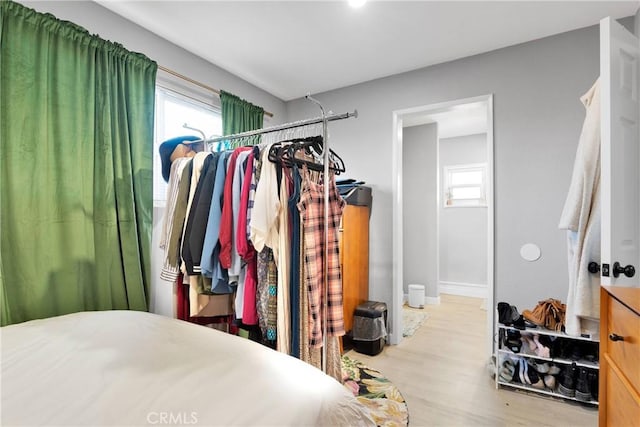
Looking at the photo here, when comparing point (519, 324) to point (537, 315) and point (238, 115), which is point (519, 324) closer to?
point (537, 315)

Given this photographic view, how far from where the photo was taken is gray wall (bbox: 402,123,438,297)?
4.60 metres

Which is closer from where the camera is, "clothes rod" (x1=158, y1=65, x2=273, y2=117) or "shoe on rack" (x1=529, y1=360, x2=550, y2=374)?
"shoe on rack" (x1=529, y1=360, x2=550, y2=374)

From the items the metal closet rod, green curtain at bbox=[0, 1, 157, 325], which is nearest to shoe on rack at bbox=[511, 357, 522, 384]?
the metal closet rod

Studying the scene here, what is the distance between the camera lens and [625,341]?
3.12 ft

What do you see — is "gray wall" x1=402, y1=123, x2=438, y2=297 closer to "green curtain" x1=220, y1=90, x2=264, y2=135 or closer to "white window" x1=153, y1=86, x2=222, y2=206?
"green curtain" x1=220, y1=90, x2=264, y2=135

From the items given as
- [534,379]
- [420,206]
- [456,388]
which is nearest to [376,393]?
[456,388]

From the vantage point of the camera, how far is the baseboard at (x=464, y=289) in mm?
Result: 4855

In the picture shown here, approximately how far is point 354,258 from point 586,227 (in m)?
1.75

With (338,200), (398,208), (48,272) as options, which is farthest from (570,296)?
(48,272)

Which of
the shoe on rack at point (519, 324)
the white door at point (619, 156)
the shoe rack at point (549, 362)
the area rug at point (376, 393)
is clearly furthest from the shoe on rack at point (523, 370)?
the white door at point (619, 156)

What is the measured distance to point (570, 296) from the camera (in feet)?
5.02

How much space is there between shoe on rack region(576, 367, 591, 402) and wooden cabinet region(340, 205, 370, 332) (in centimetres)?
162

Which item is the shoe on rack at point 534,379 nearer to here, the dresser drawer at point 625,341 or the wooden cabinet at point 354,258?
the dresser drawer at point 625,341

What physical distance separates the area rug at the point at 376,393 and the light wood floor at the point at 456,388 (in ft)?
0.22
